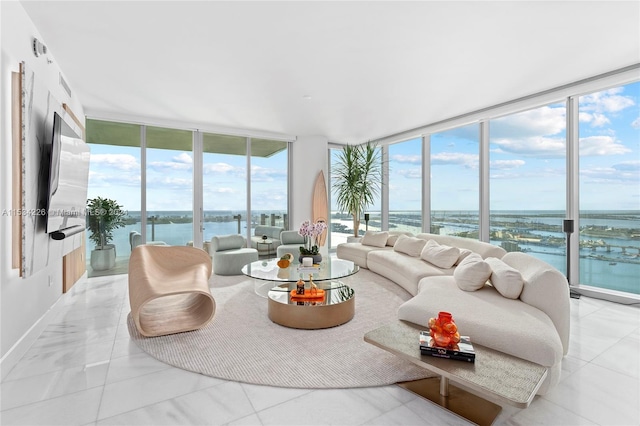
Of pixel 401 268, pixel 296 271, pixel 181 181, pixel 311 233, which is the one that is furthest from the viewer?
pixel 181 181

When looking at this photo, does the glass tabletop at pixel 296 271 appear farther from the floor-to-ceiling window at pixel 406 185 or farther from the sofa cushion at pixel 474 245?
the floor-to-ceiling window at pixel 406 185

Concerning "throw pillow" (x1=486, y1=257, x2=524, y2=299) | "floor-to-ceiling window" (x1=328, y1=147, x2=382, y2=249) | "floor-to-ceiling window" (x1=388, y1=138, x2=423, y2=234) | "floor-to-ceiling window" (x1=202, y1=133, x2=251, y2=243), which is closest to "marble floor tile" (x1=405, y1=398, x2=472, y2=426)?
"throw pillow" (x1=486, y1=257, x2=524, y2=299)

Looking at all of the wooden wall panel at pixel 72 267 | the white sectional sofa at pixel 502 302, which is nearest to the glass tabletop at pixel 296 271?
the white sectional sofa at pixel 502 302

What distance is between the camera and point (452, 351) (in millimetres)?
1903

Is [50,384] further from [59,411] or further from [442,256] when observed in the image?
[442,256]

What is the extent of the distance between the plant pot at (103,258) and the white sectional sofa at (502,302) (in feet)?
16.3

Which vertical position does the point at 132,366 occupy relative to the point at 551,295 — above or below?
below

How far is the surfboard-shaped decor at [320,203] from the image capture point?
750cm

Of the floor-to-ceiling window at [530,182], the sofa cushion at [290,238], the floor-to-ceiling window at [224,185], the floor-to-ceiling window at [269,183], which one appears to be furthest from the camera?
the floor-to-ceiling window at [269,183]

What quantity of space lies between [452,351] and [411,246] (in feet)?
10.4

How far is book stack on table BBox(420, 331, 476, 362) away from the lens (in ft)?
6.17

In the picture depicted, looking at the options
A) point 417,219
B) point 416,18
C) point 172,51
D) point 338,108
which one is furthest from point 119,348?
point 417,219

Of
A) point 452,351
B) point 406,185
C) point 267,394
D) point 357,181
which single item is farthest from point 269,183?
point 452,351

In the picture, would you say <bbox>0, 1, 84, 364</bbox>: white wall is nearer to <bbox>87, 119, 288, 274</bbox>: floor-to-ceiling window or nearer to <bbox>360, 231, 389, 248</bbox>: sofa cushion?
<bbox>87, 119, 288, 274</bbox>: floor-to-ceiling window
